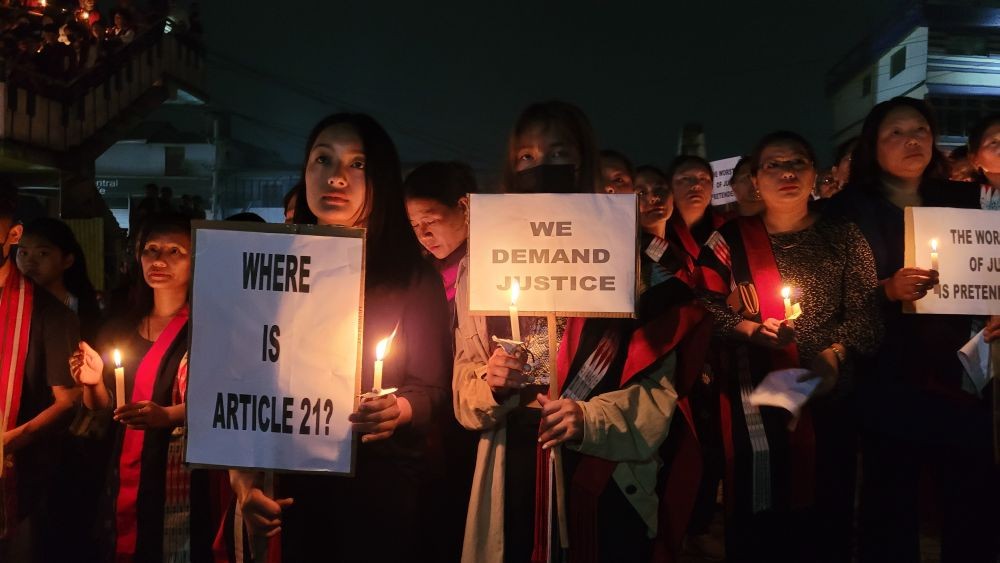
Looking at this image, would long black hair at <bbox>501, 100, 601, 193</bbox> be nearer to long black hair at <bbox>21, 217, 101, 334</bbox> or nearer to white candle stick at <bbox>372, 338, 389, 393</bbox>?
white candle stick at <bbox>372, 338, 389, 393</bbox>

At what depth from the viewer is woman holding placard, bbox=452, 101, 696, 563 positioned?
2.72 meters

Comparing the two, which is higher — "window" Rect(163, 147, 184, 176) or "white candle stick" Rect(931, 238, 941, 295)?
"window" Rect(163, 147, 184, 176)

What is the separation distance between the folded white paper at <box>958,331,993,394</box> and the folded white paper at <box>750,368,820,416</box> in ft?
2.46

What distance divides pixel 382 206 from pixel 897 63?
39.5 m

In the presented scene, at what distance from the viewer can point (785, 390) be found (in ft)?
11.5

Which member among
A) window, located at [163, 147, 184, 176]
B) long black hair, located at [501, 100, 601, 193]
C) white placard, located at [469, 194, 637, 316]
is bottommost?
white placard, located at [469, 194, 637, 316]

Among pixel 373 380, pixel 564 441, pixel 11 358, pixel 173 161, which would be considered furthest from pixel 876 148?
pixel 173 161

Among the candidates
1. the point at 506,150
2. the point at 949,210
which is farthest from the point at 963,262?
the point at 506,150

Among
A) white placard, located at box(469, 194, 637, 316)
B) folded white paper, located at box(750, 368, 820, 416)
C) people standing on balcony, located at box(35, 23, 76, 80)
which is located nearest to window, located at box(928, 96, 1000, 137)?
people standing on balcony, located at box(35, 23, 76, 80)

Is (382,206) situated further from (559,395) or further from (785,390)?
(785,390)

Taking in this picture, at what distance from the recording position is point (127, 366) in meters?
3.63

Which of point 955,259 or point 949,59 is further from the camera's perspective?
point 949,59

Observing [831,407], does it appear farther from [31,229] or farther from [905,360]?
[31,229]

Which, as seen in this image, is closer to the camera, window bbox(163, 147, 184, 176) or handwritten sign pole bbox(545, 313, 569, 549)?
handwritten sign pole bbox(545, 313, 569, 549)
